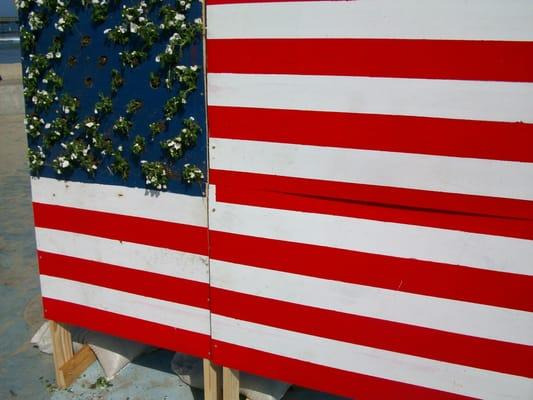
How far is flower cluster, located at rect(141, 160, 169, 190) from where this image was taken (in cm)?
273

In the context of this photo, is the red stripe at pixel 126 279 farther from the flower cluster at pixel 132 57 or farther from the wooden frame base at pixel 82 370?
the flower cluster at pixel 132 57

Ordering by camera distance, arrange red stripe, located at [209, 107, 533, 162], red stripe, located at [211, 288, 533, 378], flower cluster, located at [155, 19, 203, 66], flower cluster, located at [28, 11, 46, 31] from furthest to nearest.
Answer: flower cluster, located at [28, 11, 46, 31] → flower cluster, located at [155, 19, 203, 66] → red stripe, located at [211, 288, 533, 378] → red stripe, located at [209, 107, 533, 162]

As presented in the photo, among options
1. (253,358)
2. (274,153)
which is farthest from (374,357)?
(274,153)

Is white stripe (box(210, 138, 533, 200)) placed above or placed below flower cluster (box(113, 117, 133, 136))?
below

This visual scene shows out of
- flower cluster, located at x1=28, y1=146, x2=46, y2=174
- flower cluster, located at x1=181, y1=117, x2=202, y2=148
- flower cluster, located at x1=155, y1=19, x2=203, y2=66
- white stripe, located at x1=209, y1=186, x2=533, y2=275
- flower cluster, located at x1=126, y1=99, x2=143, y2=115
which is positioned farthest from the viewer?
flower cluster, located at x1=28, y1=146, x2=46, y2=174

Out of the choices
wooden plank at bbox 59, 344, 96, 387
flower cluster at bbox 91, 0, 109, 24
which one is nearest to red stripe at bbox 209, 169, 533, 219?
flower cluster at bbox 91, 0, 109, 24

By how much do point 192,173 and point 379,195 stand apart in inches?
37.8

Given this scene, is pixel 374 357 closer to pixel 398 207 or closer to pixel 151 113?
pixel 398 207

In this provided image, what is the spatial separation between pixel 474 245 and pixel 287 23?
1.30m

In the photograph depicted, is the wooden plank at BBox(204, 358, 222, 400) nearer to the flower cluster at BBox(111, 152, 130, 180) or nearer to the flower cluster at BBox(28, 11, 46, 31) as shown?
the flower cluster at BBox(111, 152, 130, 180)

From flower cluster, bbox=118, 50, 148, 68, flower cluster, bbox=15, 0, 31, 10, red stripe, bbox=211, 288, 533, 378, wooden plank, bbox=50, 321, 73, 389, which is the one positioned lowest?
wooden plank, bbox=50, 321, 73, 389

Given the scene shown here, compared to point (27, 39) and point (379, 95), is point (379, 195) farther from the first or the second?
point (27, 39)

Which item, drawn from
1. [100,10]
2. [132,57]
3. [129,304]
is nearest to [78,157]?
[132,57]

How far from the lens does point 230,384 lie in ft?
9.86
